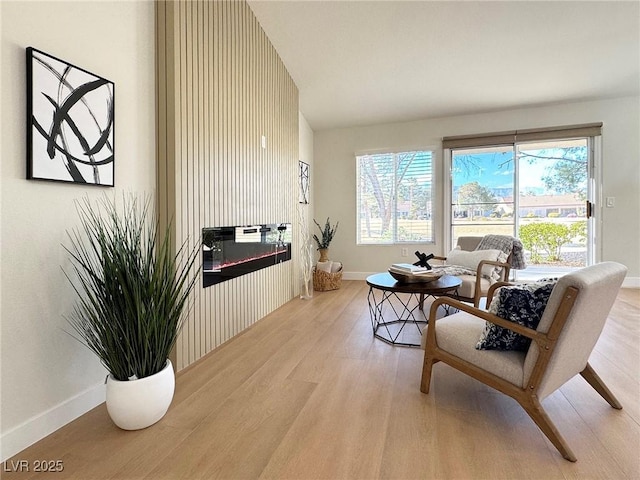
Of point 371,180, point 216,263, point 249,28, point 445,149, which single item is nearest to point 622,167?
point 445,149

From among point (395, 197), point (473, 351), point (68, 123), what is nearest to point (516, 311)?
point (473, 351)

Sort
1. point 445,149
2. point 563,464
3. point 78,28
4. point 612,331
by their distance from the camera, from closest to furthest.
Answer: point 563,464, point 78,28, point 612,331, point 445,149

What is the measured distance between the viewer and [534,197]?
191 inches

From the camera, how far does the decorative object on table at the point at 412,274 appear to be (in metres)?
2.60

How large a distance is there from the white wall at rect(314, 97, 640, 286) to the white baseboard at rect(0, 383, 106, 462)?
14.1 ft

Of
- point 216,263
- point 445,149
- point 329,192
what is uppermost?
point 445,149

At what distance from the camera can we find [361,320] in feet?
10.8

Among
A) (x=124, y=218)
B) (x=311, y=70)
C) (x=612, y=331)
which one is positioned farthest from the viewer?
(x=311, y=70)

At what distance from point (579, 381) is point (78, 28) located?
11.3 ft

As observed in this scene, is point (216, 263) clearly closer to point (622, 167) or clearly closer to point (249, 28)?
point (249, 28)

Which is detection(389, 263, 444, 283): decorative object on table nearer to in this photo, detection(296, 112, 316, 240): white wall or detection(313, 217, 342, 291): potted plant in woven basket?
detection(313, 217, 342, 291): potted plant in woven basket

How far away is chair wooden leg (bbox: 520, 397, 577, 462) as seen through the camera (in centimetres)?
134

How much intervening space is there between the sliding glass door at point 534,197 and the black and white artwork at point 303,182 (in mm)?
2314

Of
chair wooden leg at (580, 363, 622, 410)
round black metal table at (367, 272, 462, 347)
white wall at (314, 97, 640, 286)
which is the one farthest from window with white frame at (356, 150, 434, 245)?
chair wooden leg at (580, 363, 622, 410)
